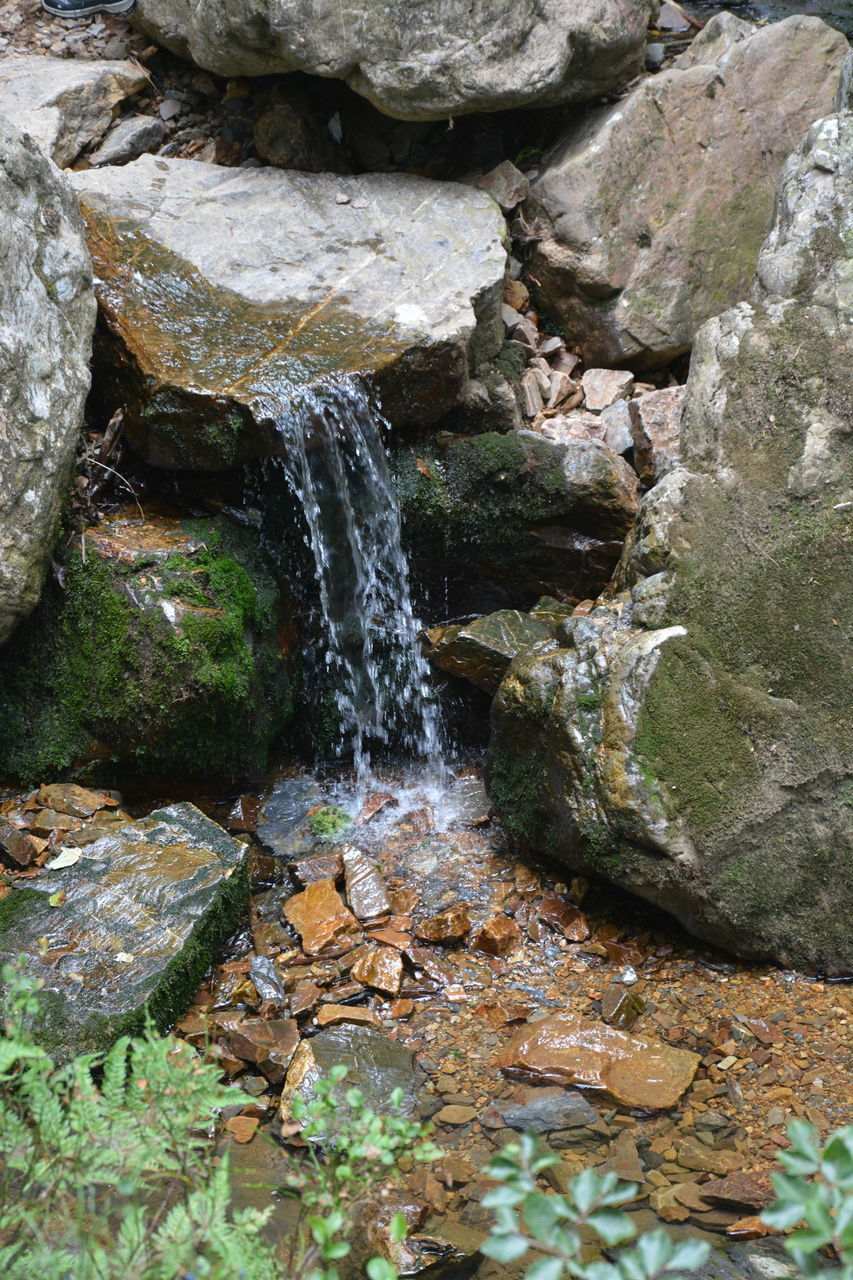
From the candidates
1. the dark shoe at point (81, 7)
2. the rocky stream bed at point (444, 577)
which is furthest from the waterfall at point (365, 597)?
the dark shoe at point (81, 7)

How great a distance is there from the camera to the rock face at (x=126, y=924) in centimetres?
317

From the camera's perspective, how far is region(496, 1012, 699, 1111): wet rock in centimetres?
301

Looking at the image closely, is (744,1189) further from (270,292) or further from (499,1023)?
(270,292)

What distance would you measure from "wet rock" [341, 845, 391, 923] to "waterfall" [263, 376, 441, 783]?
85 cm

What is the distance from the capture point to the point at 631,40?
18.1ft

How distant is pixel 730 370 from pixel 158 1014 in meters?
3.11

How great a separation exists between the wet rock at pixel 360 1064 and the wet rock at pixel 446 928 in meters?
0.52

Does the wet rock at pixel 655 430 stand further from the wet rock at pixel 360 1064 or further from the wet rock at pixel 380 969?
the wet rock at pixel 360 1064

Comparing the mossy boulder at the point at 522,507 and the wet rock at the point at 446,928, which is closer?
the wet rock at the point at 446,928

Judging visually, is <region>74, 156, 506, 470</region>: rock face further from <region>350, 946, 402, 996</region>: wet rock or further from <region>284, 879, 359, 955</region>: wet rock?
<region>350, 946, 402, 996</region>: wet rock

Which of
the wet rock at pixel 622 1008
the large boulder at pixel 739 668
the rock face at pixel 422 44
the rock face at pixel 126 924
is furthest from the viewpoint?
the rock face at pixel 422 44

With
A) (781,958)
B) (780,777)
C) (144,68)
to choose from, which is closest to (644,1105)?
(781,958)

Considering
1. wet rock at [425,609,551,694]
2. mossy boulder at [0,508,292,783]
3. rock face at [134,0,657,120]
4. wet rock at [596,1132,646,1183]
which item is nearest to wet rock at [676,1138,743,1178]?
wet rock at [596,1132,646,1183]

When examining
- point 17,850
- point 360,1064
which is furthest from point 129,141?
point 360,1064
